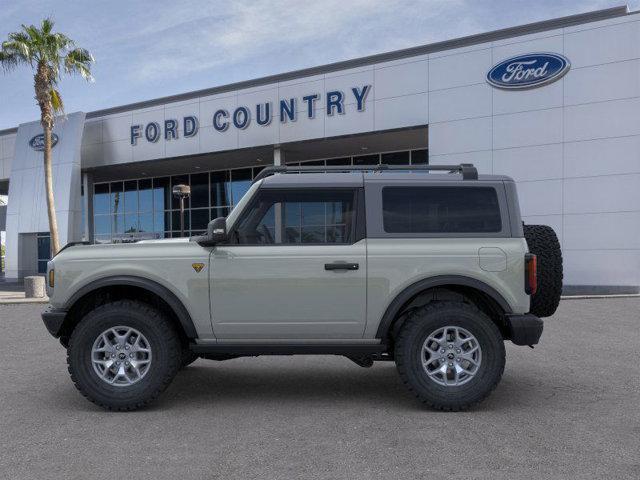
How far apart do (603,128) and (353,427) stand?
16.1m

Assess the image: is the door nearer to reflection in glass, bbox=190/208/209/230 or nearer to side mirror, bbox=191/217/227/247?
side mirror, bbox=191/217/227/247

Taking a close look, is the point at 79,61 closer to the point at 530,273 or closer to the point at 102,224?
the point at 102,224

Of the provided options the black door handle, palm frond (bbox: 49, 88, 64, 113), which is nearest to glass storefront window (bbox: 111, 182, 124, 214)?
palm frond (bbox: 49, 88, 64, 113)

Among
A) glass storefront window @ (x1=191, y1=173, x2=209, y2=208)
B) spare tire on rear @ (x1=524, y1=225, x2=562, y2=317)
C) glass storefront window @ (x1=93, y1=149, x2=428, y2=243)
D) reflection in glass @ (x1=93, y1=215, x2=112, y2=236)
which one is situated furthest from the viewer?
reflection in glass @ (x1=93, y1=215, x2=112, y2=236)

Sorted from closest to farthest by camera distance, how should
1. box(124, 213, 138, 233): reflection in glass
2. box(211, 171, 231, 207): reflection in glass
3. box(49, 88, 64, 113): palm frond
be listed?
box(49, 88, 64, 113): palm frond
box(211, 171, 231, 207): reflection in glass
box(124, 213, 138, 233): reflection in glass

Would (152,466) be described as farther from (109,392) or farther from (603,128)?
(603,128)

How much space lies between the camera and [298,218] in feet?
16.3

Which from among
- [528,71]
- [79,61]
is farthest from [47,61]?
[528,71]

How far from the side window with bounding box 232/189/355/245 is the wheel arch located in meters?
0.77

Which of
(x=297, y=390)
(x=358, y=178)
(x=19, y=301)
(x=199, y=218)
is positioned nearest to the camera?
(x=358, y=178)

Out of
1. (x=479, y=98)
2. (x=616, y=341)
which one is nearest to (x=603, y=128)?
(x=479, y=98)

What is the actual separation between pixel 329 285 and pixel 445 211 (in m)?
1.20

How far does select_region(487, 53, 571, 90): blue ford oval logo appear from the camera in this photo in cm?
1783

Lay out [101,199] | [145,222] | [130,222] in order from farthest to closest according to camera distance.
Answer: [101,199]
[130,222]
[145,222]
